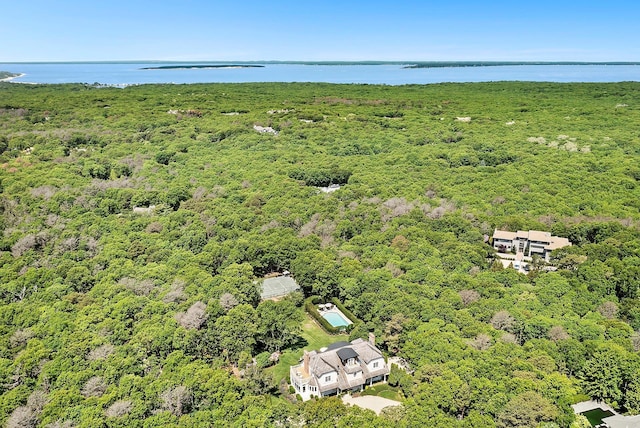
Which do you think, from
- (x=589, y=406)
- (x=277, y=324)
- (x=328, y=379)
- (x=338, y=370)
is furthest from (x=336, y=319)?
(x=589, y=406)

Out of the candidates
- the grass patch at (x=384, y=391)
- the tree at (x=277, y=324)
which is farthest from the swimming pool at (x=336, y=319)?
the grass patch at (x=384, y=391)

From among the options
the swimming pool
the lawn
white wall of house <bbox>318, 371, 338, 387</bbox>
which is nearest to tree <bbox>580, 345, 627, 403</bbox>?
white wall of house <bbox>318, 371, 338, 387</bbox>

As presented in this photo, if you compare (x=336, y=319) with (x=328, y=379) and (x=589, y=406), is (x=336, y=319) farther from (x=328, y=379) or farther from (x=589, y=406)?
(x=589, y=406)

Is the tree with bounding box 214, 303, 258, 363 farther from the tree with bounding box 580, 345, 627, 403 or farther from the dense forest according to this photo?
the tree with bounding box 580, 345, 627, 403

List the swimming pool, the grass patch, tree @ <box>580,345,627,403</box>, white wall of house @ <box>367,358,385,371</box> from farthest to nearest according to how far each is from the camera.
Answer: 1. the swimming pool
2. white wall of house @ <box>367,358,385,371</box>
3. the grass patch
4. tree @ <box>580,345,627,403</box>

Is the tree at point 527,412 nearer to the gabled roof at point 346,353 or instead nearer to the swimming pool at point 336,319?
the gabled roof at point 346,353

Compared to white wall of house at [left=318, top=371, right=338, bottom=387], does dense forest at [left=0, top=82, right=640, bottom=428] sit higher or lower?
higher
